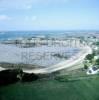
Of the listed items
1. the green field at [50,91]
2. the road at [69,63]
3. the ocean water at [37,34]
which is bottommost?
the green field at [50,91]

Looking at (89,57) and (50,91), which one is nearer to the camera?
(50,91)

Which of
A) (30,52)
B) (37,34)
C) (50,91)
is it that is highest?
(37,34)

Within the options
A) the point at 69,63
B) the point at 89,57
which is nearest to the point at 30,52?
the point at 69,63

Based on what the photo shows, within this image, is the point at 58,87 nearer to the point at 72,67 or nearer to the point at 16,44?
the point at 72,67

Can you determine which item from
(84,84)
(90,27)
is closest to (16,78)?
(84,84)

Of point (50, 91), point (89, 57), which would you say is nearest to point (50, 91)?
point (50, 91)

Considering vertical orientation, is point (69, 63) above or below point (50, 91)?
above

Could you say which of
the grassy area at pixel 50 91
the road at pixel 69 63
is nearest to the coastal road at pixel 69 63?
the road at pixel 69 63

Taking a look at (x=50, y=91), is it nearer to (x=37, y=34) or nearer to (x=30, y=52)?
(x=30, y=52)

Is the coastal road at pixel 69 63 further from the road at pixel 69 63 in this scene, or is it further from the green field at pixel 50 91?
the green field at pixel 50 91
